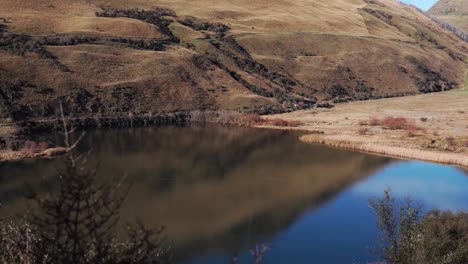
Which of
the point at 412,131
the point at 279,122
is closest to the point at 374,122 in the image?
the point at 412,131

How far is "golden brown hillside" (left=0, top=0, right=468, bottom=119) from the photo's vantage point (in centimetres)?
10969

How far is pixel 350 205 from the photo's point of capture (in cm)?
5175

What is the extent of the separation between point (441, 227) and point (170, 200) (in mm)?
28233

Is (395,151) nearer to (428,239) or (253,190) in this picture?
(253,190)

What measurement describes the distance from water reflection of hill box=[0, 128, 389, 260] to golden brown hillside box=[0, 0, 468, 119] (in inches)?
867

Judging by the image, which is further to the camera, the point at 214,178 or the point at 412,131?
the point at 412,131

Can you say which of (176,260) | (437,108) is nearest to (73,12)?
(437,108)

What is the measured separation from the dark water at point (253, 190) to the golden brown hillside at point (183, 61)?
87.7 ft

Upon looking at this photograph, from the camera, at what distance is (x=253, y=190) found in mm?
55719

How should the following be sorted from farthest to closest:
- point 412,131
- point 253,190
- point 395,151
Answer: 1. point 412,131
2. point 395,151
3. point 253,190

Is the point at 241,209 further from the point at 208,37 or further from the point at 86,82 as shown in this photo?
the point at 208,37

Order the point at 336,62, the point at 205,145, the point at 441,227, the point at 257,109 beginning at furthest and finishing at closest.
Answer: the point at 336,62, the point at 257,109, the point at 205,145, the point at 441,227

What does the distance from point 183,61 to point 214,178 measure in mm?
76983

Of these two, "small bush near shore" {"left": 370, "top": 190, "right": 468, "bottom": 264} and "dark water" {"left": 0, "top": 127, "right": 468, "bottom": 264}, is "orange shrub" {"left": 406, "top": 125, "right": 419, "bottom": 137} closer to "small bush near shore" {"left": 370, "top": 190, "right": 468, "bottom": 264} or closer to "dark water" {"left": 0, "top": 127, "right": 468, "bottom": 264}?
Result: "dark water" {"left": 0, "top": 127, "right": 468, "bottom": 264}
